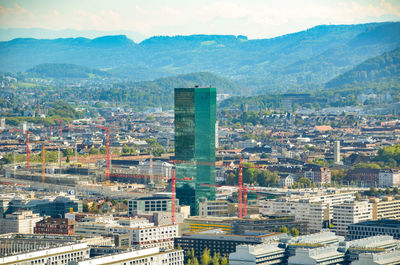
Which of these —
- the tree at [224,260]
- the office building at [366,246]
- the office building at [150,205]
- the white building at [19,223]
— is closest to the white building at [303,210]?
the office building at [150,205]

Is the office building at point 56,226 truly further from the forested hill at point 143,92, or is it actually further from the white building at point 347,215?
the forested hill at point 143,92

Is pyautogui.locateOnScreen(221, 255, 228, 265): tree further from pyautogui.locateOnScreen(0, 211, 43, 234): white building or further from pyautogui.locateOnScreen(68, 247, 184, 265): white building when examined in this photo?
pyautogui.locateOnScreen(0, 211, 43, 234): white building

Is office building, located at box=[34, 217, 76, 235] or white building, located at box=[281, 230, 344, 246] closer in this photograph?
white building, located at box=[281, 230, 344, 246]

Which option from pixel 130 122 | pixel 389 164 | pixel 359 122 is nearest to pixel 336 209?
pixel 389 164

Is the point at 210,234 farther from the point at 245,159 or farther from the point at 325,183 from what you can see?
the point at 245,159

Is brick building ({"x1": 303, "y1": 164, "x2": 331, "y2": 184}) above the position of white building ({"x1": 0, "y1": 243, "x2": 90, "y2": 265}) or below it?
above

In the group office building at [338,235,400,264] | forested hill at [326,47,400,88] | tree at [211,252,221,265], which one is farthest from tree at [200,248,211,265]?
forested hill at [326,47,400,88]
